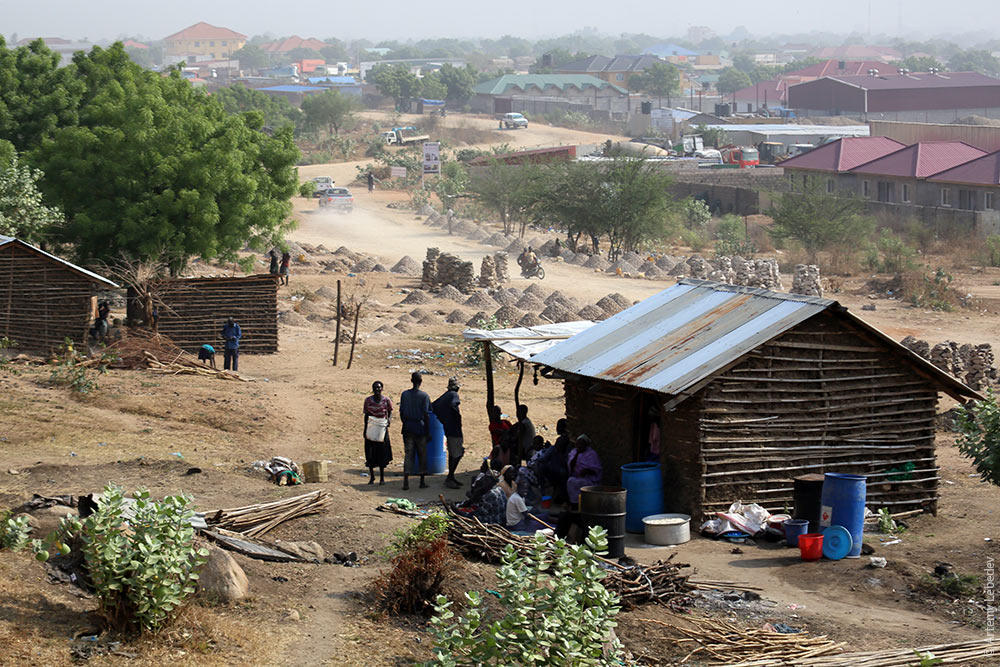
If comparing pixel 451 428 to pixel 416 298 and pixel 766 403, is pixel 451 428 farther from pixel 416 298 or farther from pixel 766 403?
pixel 416 298

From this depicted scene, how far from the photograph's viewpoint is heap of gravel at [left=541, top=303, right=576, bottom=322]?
1148 inches

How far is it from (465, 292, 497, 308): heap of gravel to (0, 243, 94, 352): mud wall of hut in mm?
12000

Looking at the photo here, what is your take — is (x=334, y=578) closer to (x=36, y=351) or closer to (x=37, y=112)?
(x=36, y=351)

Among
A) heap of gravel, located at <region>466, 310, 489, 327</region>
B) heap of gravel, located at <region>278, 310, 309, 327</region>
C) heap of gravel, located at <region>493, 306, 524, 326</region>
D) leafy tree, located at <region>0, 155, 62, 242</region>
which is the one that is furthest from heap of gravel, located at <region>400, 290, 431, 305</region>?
leafy tree, located at <region>0, 155, 62, 242</region>

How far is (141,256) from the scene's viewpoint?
26.1m

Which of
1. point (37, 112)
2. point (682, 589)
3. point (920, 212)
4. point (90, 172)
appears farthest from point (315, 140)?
point (682, 589)

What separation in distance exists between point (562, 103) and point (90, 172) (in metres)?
100

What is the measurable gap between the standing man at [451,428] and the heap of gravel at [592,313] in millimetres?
14706

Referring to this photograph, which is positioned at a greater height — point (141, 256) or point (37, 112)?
point (37, 112)

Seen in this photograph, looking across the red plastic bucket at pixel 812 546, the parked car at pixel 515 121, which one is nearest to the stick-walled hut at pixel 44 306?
the red plastic bucket at pixel 812 546

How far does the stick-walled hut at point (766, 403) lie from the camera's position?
1251 cm

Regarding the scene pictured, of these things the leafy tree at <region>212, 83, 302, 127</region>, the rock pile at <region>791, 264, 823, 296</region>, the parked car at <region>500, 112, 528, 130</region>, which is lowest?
the rock pile at <region>791, 264, 823, 296</region>

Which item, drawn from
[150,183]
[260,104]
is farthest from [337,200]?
[260,104]

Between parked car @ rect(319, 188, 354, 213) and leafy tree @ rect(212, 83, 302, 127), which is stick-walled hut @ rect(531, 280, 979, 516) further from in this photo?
leafy tree @ rect(212, 83, 302, 127)
